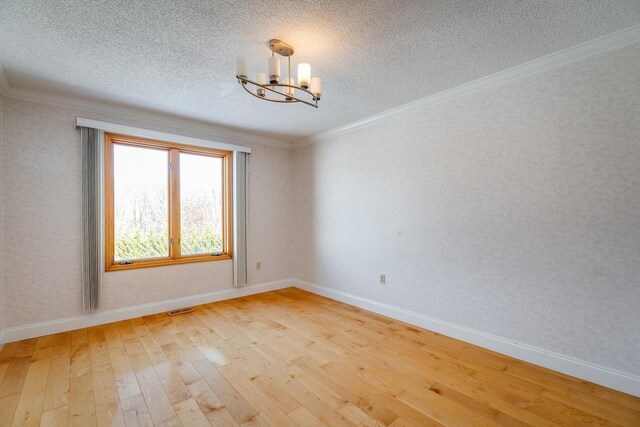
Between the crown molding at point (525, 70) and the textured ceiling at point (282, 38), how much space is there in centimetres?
7

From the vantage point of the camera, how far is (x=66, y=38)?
201 centimetres

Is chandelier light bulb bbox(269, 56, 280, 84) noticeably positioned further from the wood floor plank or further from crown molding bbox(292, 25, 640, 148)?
the wood floor plank

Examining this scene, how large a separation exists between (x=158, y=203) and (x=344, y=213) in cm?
257

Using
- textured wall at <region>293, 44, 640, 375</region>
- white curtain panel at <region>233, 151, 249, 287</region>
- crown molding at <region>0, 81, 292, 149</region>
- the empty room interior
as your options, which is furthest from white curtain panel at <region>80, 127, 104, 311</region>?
textured wall at <region>293, 44, 640, 375</region>

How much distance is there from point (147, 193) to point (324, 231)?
2.53m

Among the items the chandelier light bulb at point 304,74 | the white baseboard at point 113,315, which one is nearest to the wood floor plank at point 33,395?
the white baseboard at point 113,315

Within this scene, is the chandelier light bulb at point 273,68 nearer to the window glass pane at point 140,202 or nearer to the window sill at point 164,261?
the window glass pane at point 140,202

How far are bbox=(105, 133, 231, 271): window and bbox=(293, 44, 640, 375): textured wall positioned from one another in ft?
7.30

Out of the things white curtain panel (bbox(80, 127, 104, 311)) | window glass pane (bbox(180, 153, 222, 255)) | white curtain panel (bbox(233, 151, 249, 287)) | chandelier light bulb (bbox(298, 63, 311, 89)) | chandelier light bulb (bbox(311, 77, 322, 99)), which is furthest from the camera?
white curtain panel (bbox(233, 151, 249, 287))

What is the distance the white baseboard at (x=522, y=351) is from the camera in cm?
204

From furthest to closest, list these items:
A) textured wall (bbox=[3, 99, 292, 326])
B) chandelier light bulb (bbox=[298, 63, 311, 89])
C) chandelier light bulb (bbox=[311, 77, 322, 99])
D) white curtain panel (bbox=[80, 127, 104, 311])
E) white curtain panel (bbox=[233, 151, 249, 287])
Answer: white curtain panel (bbox=[233, 151, 249, 287]) → white curtain panel (bbox=[80, 127, 104, 311]) → textured wall (bbox=[3, 99, 292, 326]) → chandelier light bulb (bbox=[311, 77, 322, 99]) → chandelier light bulb (bbox=[298, 63, 311, 89])

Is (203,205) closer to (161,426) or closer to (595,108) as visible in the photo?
(161,426)

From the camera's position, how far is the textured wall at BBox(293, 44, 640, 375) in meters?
2.06

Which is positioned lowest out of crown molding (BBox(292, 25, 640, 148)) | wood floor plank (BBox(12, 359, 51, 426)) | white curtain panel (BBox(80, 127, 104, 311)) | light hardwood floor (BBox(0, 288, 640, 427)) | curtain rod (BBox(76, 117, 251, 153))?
light hardwood floor (BBox(0, 288, 640, 427))
